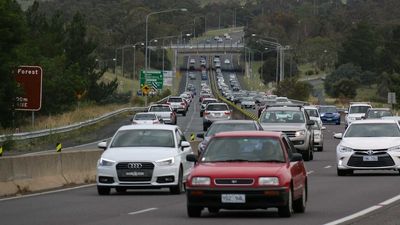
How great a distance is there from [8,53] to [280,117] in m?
29.1

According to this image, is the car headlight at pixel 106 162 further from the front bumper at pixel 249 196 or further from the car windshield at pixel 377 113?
the car windshield at pixel 377 113

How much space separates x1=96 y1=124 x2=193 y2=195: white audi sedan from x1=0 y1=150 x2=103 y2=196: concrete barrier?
2104 mm

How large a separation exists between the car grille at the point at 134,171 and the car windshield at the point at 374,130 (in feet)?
30.1

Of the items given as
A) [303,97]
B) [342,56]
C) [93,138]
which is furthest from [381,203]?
[342,56]

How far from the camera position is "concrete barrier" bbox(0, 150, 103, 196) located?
24609 millimetres

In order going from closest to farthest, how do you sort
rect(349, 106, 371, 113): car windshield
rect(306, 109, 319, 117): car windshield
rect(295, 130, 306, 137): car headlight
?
rect(295, 130, 306, 137): car headlight, rect(306, 109, 319, 117): car windshield, rect(349, 106, 371, 113): car windshield

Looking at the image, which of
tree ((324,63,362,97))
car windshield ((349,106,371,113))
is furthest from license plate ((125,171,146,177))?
tree ((324,63,362,97))

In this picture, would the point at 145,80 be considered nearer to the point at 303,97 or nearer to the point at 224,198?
the point at 303,97

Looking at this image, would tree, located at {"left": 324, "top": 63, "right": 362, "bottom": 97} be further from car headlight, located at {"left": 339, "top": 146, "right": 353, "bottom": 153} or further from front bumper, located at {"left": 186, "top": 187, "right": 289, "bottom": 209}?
front bumper, located at {"left": 186, "top": 187, "right": 289, "bottom": 209}

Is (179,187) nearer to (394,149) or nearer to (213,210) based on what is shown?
(213,210)

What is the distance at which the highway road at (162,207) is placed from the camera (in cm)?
1769

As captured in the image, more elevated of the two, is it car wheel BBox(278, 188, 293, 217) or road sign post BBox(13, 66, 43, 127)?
road sign post BBox(13, 66, 43, 127)

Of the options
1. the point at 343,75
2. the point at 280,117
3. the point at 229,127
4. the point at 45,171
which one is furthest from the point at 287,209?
the point at 343,75

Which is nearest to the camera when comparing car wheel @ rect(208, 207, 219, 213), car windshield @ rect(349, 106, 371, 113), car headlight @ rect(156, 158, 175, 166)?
car wheel @ rect(208, 207, 219, 213)
